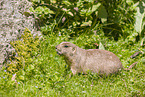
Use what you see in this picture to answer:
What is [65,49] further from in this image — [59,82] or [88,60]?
[59,82]

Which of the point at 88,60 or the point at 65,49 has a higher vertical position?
the point at 65,49

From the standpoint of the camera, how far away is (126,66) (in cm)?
502

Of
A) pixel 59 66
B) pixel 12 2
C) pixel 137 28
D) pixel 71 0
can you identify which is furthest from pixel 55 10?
pixel 137 28

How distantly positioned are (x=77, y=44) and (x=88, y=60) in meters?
0.98

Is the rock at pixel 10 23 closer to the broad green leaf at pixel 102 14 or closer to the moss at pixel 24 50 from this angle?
the moss at pixel 24 50

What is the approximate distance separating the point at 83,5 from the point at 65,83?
8.18 ft

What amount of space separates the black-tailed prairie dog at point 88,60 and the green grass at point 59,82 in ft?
0.47

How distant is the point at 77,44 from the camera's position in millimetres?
5426

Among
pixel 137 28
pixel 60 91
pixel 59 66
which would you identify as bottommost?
pixel 60 91

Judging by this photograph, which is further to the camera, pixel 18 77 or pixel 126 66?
pixel 126 66

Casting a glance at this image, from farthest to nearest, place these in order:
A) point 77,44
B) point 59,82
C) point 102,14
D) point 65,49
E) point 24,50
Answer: point 102,14, point 77,44, point 24,50, point 65,49, point 59,82

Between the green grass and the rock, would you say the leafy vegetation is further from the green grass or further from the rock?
the rock

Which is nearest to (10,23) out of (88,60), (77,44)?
(77,44)

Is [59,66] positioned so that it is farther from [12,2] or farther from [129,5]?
[129,5]
